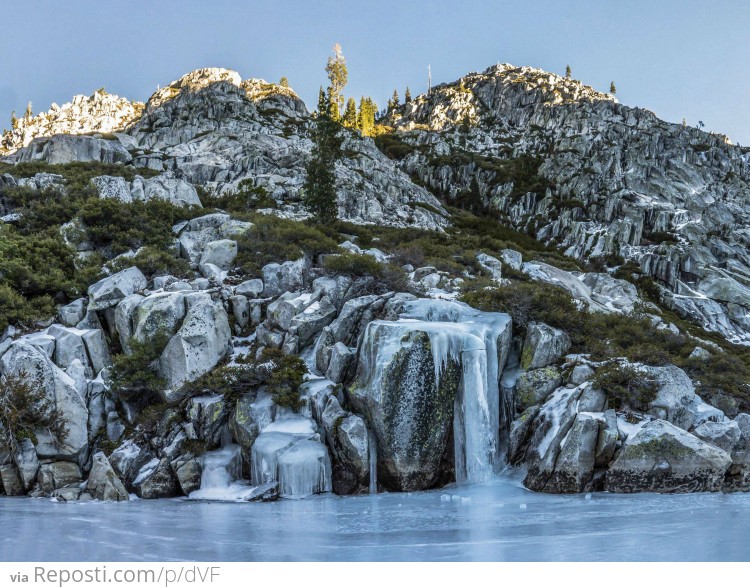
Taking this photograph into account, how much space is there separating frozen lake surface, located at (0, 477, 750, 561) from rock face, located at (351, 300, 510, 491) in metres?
1.34

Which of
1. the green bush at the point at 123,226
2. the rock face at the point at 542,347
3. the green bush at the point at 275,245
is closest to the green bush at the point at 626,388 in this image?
the rock face at the point at 542,347

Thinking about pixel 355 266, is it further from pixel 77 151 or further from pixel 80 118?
pixel 80 118

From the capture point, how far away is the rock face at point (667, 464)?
40.8 ft

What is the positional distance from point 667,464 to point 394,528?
7517 mm

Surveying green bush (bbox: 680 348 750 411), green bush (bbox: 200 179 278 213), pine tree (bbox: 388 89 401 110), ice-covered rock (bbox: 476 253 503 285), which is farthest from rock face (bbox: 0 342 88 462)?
pine tree (bbox: 388 89 401 110)

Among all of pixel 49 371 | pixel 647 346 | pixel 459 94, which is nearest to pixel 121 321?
pixel 49 371

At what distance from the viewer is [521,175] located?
80812 millimetres

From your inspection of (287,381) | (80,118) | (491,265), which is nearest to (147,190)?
(491,265)

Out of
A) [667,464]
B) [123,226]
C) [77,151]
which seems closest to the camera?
[667,464]

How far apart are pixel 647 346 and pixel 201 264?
18.5 m

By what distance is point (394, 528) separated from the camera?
9.57m

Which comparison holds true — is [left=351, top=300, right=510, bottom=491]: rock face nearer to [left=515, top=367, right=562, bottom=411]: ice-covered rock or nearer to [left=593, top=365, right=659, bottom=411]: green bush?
[left=515, top=367, right=562, bottom=411]: ice-covered rock

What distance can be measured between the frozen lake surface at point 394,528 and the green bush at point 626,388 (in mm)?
2948

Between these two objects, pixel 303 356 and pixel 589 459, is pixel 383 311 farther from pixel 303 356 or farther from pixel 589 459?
pixel 589 459
